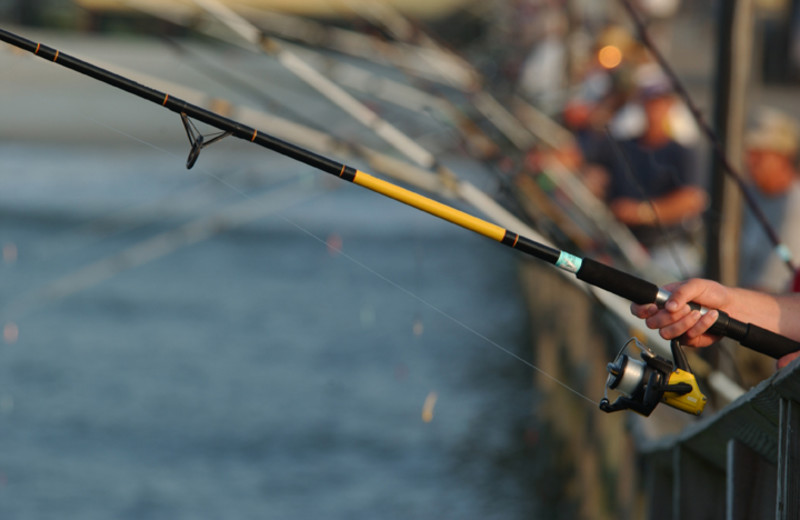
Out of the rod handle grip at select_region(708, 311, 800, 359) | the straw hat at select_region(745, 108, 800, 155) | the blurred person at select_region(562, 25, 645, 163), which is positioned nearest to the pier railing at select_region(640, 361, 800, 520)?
the rod handle grip at select_region(708, 311, 800, 359)

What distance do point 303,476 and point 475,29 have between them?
37.0 meters

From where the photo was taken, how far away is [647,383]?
110 inches

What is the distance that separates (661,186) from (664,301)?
5520mm

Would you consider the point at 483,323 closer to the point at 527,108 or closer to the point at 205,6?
the point at 527,108

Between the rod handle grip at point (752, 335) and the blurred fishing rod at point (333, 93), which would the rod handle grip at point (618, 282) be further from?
the blurred fishing rod at point (333, 93)

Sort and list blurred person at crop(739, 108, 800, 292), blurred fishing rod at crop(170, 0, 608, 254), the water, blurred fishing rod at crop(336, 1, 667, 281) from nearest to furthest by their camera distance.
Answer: blurred fishing rod at crop(170, 0, 608, 254), blurred person at crop(739, 108, 800, 292), blurred fishing rod at crop(336, 1, 667, 281), the water

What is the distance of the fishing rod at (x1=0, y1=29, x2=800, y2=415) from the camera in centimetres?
272

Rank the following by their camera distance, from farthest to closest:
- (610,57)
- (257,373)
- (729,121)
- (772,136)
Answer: (257,373)
(610,57)
(772,136)
(729,121)

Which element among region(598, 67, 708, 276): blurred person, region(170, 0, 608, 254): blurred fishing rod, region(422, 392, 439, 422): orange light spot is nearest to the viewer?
region(170, 0, 608, 254): blurred fishing rod

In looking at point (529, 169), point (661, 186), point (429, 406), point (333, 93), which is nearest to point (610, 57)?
point (529, 169)

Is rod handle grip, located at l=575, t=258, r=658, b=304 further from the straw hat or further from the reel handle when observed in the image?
the straw hat

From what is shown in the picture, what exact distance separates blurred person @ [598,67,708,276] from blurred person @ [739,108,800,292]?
3.70ft

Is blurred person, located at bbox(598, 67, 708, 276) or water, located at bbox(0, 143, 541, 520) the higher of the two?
blurred person, located at bbox(598, 67, 708, 276)

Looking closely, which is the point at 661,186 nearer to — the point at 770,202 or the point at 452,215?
the point at 770,202
